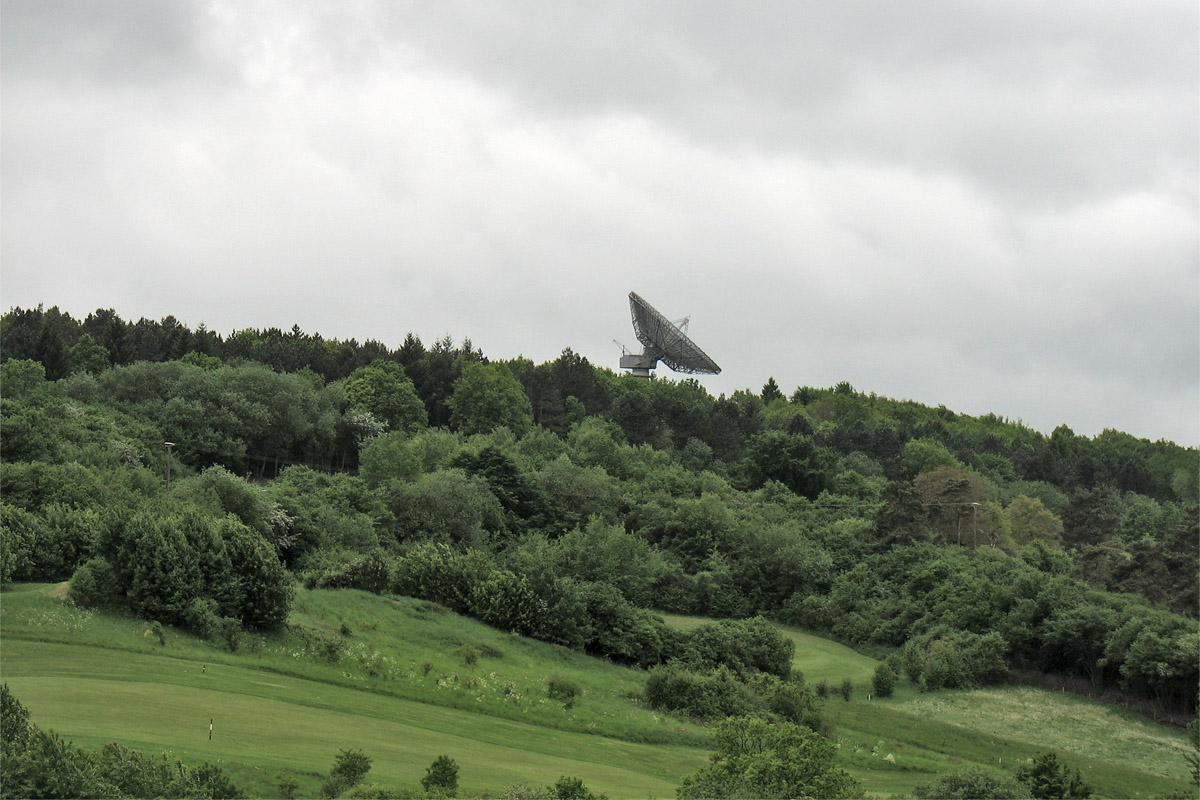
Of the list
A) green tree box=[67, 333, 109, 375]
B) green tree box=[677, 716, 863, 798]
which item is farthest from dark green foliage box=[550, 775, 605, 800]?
green tree box=[67, 333, 109, 375]

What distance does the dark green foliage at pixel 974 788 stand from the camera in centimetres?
2781

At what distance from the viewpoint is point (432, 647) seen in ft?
145

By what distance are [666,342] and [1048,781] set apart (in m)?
85.0

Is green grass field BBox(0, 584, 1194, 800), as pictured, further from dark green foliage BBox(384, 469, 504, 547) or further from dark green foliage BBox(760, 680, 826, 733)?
dark green foliage BBox(384, 469, 504, 547)

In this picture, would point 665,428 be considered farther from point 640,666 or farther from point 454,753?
point 454,753

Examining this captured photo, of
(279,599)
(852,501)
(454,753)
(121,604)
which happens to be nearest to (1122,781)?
(454,753)

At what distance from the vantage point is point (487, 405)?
4085 inches

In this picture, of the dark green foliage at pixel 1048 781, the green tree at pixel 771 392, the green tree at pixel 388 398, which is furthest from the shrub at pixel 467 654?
the green tree at pixel 771 392

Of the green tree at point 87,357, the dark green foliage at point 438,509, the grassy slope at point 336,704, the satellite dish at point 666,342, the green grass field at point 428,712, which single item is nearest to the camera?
the grassy slope at point 336,704

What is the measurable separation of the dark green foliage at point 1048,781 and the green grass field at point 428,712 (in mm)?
5429

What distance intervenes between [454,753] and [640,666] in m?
23.8

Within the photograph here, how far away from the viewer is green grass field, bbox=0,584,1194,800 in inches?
1024

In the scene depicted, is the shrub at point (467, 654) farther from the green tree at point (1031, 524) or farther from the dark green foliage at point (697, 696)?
the green tree at point (1031, 524)

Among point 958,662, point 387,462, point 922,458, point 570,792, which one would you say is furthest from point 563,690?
point 922,458
